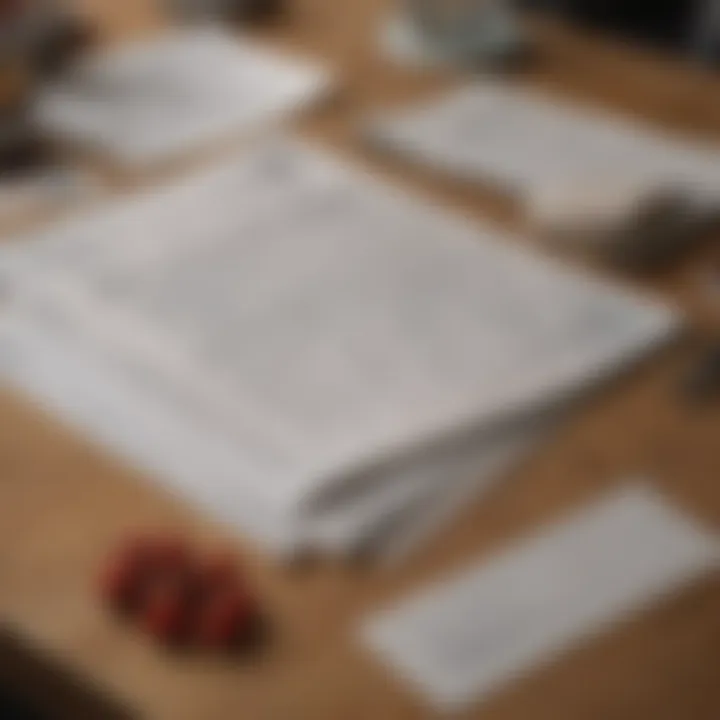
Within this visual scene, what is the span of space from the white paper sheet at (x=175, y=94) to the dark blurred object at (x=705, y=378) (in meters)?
0.50

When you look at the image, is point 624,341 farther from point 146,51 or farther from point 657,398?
point 146,51

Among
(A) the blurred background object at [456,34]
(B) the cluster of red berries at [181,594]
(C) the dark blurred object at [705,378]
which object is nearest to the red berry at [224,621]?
(B) the cluster of red berries at [181,594]

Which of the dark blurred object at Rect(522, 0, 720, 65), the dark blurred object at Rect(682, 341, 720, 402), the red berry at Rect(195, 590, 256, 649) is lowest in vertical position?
the red berry at Rect(195, 590, 256, 649)

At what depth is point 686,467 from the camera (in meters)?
0.92

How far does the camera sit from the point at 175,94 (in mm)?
1441

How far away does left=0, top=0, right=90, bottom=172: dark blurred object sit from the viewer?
133 centimetres

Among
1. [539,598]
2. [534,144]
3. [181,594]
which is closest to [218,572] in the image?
[181,594]

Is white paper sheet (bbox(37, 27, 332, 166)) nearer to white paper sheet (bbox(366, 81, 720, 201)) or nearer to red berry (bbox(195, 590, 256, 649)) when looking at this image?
white paper sheet (bbox(366, 81, 720, 201))

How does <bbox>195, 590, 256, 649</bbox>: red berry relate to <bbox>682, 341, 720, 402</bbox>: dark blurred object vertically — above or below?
below

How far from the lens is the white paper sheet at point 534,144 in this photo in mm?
1267

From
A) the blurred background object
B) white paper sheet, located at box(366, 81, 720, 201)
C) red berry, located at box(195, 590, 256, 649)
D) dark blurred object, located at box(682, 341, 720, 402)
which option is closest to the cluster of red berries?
red berry, located at box(195, 590, 256, 649)

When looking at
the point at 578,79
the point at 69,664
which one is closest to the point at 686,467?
the point at 69,664

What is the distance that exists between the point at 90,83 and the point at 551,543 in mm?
779

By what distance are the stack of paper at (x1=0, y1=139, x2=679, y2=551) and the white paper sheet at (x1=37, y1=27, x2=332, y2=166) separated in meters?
0.12
